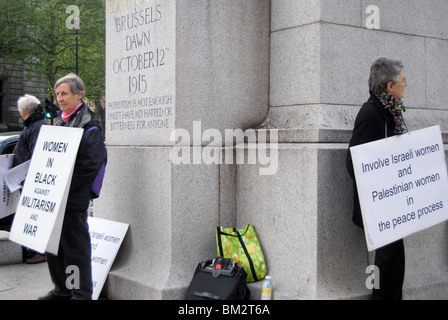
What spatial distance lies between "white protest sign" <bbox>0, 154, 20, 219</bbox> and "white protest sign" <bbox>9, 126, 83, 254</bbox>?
1413 millimetres

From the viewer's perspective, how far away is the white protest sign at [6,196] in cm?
608

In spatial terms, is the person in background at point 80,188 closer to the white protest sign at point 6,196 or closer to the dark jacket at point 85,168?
the dark jacket at point 85,168

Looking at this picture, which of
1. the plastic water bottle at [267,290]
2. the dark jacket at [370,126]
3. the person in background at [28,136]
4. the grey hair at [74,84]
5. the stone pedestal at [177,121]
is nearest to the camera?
the dark jacket at [370,126]

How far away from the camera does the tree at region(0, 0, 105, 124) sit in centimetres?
2853

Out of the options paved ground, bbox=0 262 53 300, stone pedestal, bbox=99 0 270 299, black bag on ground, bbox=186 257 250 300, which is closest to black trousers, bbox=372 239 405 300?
black bag on ground, bbox=186 257 250 300

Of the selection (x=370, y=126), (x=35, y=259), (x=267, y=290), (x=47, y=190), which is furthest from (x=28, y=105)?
(x=370, y=126)

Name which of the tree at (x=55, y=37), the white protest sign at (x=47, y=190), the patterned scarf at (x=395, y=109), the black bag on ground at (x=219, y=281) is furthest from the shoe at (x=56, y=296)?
the tree at (x=55, y=37)

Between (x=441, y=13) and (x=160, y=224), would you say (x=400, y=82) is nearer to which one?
(x=441, y=13)

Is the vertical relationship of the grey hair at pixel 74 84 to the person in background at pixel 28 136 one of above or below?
above

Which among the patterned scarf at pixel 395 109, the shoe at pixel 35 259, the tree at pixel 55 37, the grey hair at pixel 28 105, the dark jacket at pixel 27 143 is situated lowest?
the shoe at pixel 35 259

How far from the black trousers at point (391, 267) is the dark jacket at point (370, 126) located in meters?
0.27

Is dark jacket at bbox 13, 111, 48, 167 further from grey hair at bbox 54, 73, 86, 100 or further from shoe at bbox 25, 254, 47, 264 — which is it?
grey hair at bbox 54, 73, 86, 100

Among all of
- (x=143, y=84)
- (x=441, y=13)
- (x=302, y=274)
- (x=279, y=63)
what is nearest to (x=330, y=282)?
(x=302, y=274)
